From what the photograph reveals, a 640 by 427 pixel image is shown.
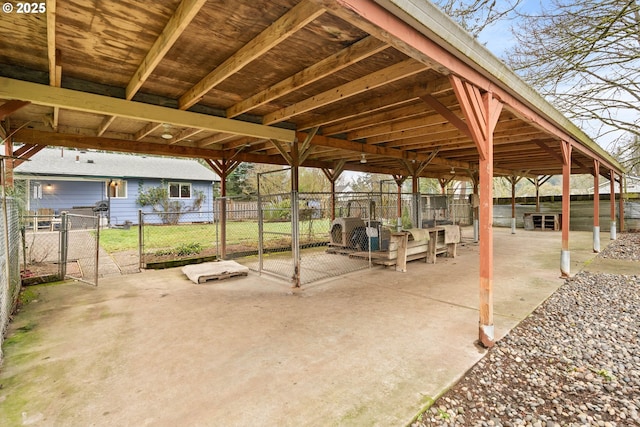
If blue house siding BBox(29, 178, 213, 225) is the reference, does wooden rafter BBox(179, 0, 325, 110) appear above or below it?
above

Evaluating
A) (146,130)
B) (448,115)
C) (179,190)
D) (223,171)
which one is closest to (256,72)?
(448,115)

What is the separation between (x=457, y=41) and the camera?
241cm

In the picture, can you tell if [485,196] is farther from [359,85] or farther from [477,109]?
[359,85]

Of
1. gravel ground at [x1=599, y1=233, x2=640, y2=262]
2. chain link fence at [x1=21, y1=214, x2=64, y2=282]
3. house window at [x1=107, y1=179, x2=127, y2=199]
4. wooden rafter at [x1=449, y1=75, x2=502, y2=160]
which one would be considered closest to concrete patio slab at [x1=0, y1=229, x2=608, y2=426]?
chain link fence at [x1=21, y1=214, x2=64, y2=282]

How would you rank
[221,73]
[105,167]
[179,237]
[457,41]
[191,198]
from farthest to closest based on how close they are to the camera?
1. [191,198]
2. [105,167]
3. [179,237]
4. [221,73]
5. [457,41]

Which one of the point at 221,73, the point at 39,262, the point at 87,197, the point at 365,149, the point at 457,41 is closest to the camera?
the point at 457,41

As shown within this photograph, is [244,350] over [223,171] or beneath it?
beneath

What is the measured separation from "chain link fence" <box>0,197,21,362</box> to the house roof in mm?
11045

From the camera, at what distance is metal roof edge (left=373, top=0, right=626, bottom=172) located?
1.93 m

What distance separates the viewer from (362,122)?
17.1ft

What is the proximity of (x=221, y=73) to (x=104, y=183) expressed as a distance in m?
15.6

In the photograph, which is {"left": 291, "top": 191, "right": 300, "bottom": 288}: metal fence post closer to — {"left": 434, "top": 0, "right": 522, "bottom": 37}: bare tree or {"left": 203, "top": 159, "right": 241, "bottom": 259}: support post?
{"left": 203, "top": 159, "right": 241, "bottom": 259}: support post

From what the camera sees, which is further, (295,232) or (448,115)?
(295,232)

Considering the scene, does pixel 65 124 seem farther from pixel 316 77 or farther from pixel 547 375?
pixel 547 375
